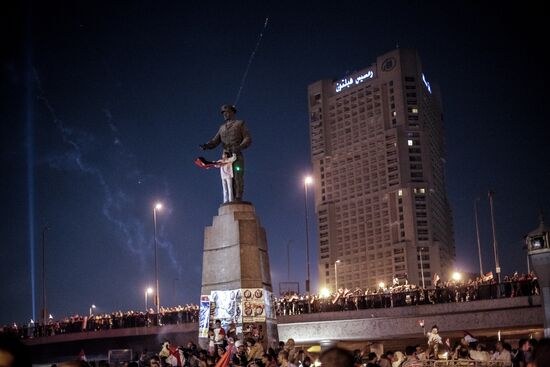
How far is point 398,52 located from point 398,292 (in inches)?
5270

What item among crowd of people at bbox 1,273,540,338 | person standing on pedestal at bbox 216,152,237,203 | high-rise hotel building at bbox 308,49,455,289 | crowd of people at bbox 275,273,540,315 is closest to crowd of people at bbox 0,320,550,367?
person standing on pedestal at bbox 216,152,237,203

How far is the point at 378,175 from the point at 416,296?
5233 inches

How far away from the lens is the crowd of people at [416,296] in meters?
34.2

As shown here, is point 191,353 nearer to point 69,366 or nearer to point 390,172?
point 69,366

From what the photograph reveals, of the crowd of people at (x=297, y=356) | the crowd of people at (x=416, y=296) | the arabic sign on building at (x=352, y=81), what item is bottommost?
the crowd of people at (x=297, y=356)

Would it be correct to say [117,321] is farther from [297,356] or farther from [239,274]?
[297,356]

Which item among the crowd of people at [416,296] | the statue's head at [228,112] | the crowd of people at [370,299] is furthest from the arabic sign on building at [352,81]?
the statue's head at [228,112]

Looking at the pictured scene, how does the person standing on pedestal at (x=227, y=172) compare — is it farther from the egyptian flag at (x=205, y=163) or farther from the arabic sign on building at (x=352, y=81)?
the arabic sign on building at (x=352, y=81)

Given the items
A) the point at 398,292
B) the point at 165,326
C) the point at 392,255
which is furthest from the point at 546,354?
the point at 392,255

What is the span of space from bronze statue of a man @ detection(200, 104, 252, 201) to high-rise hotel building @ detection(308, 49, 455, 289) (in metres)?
138

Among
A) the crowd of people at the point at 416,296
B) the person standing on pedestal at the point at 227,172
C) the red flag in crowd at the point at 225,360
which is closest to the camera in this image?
the red flag in crowd at the point at 225,360

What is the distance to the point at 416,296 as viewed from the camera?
120 feet

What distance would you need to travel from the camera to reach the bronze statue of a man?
83.8 feet

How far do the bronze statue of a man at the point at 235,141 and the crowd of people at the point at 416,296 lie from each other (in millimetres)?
14577
